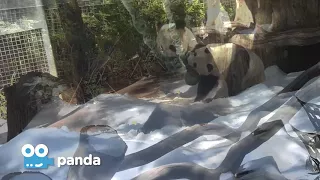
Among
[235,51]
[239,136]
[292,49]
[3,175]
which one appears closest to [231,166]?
[239,136]

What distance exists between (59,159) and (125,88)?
341mm

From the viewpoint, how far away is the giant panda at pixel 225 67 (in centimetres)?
161

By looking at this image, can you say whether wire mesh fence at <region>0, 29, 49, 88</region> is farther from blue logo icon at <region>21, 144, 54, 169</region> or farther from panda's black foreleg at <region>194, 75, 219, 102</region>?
panda's black foreleg at <region>194, 75, 219, 102</region>

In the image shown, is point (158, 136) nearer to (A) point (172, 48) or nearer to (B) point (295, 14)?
(A) point (172, 48)

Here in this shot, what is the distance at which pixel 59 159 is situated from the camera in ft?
4.78

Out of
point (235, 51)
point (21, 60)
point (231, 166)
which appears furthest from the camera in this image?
point (235, 51)

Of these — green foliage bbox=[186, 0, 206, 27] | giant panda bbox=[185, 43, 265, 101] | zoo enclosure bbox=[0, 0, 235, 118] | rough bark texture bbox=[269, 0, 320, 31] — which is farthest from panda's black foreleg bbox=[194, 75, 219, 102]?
zoo enclosure bbox=[0, 0, 235, 118]

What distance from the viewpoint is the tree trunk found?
4.77 ft

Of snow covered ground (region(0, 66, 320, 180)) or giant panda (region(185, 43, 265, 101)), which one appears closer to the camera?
snow covered ground (region(0, 66, 320, 180))

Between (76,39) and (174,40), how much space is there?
37cm

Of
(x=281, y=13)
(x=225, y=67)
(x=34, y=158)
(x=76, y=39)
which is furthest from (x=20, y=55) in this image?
A: (x=281, y=13)

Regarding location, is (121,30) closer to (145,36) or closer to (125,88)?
(145,36)

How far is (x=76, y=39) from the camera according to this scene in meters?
1.47

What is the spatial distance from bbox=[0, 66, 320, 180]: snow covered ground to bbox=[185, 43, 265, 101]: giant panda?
0.04m
